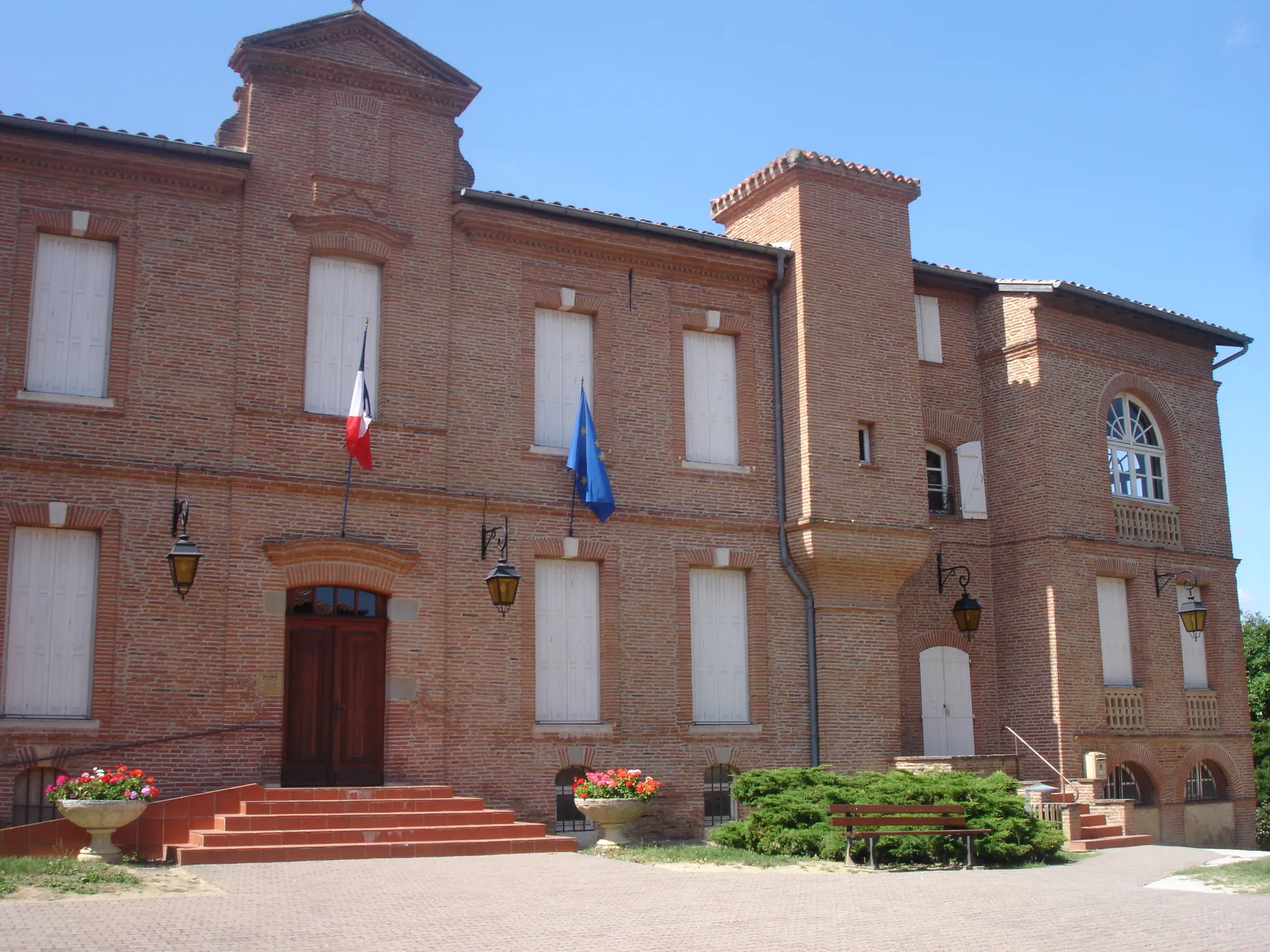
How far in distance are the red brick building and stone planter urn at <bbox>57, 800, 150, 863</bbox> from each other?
151 centimetres

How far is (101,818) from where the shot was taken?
13367mm

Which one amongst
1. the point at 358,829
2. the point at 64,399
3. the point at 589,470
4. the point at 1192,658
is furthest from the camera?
the point at 1192,658

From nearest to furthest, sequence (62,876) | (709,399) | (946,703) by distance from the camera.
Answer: (62,876)
(709,399)
(946,703)

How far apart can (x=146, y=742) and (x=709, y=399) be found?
908cm

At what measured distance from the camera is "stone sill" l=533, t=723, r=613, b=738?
17258 millimetres

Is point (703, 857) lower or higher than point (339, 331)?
lower

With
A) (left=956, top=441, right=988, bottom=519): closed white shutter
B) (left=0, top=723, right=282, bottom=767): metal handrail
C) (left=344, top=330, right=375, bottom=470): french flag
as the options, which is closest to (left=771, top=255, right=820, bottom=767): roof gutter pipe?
(left=956, top=441, right=988, bottom=519): closed white shutter

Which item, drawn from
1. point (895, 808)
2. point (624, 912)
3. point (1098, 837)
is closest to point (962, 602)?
point (1098, 837)

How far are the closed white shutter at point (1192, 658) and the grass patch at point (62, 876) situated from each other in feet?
57.6

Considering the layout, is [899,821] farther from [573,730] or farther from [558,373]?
[558,373]

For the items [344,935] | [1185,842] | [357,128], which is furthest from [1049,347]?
[344,935]

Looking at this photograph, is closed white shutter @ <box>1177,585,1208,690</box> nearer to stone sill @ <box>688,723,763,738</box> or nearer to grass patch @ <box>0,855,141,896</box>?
stone sill @ <box>688,723,763,738</box>

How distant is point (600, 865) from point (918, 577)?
884 cm

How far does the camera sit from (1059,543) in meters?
21.0
